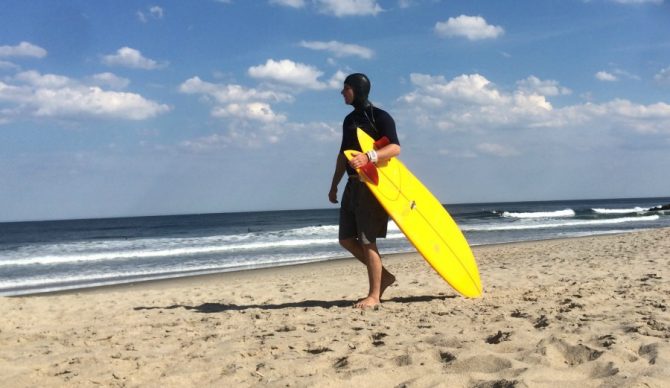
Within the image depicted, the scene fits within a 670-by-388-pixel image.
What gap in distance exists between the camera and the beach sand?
2.41m

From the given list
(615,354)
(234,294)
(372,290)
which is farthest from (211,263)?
(615,354)

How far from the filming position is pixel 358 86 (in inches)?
167

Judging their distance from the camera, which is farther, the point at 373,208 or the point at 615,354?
the point at 373,208

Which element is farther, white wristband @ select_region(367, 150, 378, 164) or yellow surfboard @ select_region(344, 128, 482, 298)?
yellow surfboard @ select_region(344, 128, 482, 298)

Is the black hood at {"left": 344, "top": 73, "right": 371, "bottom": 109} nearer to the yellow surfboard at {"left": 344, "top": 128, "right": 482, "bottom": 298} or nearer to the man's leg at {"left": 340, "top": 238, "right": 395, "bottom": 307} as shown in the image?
the yellow surfboard at {"left": 344, "top": 128, "right": 482, "bottom": 298}

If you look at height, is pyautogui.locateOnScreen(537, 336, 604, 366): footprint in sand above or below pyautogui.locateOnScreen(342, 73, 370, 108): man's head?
below

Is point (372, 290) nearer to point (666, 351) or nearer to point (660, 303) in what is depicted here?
point (660, 303)

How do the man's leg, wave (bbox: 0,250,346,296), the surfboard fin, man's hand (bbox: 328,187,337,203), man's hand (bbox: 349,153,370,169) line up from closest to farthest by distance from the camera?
man's hand (bbox: 349,153,370,169), the surfboard fin, the man's leg, man's hand (bbox: 328,187,337,203), wave (bbox: 0,250,346,296)

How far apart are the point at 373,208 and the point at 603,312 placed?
1676 millimetres

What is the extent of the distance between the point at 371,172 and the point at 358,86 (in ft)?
2.13

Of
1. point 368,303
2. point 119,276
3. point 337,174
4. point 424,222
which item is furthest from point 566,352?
point 119,276

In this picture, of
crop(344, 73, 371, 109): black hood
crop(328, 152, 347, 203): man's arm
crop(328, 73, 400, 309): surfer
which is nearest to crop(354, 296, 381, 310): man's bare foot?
crop(328, 73, 400, 309): surfer

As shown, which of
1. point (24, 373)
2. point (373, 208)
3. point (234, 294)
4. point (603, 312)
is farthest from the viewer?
point (234, 294)

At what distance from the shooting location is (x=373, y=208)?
14.0 ft
